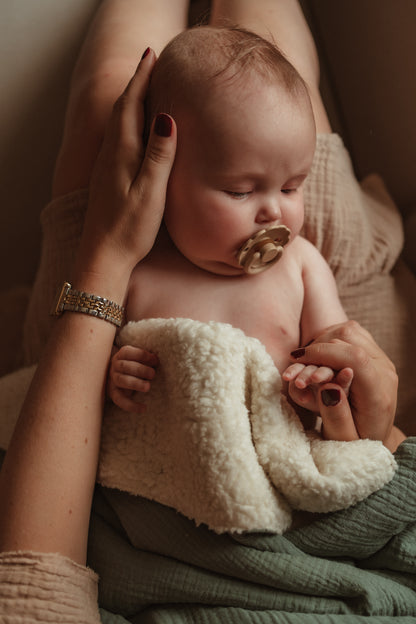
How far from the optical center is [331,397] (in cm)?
79

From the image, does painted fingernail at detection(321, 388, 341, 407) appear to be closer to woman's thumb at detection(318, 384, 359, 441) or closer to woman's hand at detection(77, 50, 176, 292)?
woman's thumb at detection(318, 384, 359, 441)

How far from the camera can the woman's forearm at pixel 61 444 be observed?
764 millimetres

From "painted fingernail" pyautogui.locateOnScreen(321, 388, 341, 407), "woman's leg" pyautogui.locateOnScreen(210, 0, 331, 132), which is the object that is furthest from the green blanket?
"woman's leg" pyautogui.locateOnScreen(210, 0, 331, 132)

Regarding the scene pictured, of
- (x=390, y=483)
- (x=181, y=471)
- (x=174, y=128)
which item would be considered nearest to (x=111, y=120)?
(x=174, y=128)

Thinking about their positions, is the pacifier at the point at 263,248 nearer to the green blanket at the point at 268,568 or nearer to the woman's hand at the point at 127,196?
the woman's hand at the point at 127,196

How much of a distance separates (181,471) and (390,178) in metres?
0.94

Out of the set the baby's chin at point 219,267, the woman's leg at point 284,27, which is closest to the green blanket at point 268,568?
the baby's chin at point 219,267

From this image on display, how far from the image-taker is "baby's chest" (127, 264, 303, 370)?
93cm

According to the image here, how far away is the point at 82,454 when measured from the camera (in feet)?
2.69

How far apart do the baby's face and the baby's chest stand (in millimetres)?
61

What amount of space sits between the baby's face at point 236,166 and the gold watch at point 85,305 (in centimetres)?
16

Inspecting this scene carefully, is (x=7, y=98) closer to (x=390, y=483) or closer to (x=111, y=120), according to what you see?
(x=111, y=120)

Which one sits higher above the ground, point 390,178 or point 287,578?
point 390,178

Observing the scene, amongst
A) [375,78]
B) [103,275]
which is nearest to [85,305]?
[103,275]
